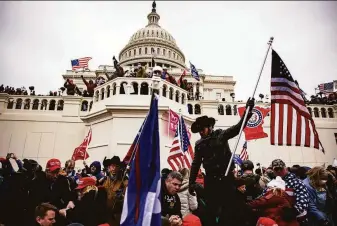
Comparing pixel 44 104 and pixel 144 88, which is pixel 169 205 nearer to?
pixel 144 88

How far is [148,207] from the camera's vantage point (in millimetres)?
3213

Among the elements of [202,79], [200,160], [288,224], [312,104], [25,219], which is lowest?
[25,219]

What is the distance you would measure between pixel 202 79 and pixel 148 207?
5028cm

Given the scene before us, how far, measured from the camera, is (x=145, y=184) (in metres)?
3.33

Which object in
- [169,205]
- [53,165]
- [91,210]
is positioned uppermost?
[53,165]

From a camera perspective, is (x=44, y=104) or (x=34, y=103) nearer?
(x=34, y=103)

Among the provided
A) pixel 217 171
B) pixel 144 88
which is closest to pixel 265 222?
pixel 217 171

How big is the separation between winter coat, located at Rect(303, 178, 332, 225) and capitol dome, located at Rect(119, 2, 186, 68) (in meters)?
54.3

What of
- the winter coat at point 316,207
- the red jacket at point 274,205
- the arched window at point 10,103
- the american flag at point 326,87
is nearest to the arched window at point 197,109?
the american flag at point 326,87

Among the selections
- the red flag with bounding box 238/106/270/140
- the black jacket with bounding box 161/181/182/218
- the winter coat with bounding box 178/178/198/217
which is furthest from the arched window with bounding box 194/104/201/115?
the black jacket with bounding box 161/181/182/218

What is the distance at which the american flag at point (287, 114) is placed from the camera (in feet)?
16.0

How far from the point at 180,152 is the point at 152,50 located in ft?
173

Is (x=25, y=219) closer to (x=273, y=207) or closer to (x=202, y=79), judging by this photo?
(x=273, y=207)

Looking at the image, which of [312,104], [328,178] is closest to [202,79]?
[312,104]
